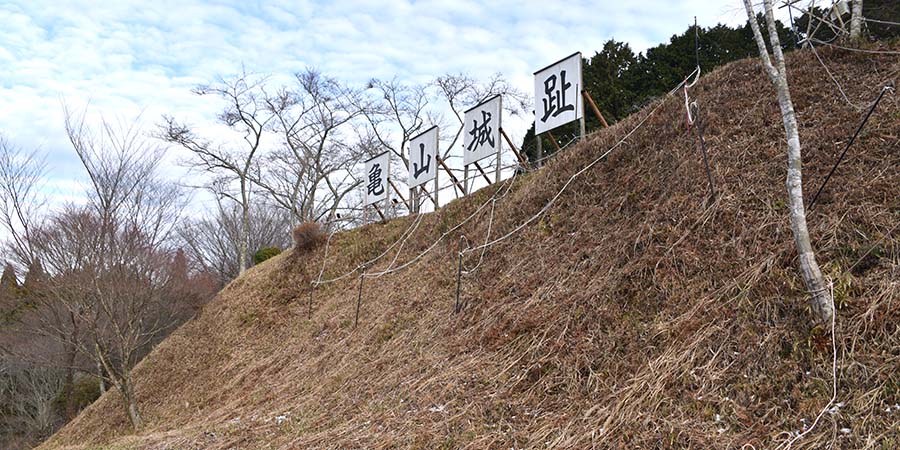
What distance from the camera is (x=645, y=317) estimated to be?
5.32 metres

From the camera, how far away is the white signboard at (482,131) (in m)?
11.3

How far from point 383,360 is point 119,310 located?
24.0 feet

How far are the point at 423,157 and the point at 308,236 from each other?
393 centimetres

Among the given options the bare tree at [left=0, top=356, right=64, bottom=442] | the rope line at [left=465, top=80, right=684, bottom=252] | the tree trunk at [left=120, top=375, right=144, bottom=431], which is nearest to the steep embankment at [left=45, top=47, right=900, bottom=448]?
the rope line at [left=465, top=80, right=684, bottom=252]

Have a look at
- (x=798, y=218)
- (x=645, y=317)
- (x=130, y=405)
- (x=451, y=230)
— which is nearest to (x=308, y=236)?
(x=130, y=405)

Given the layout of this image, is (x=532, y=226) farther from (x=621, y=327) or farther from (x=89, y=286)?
(x=89, y=286)

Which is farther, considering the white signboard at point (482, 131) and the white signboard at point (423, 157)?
the white signboard at point (423, 157)

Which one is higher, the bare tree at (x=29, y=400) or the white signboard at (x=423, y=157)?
the white signboard at (x=423, y=157)

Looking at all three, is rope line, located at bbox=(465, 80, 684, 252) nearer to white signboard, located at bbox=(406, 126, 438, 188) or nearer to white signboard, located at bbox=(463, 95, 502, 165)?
white signboard, located at bbox=(463, 95, 502, 165)

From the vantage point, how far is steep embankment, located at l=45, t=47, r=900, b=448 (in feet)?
13.2

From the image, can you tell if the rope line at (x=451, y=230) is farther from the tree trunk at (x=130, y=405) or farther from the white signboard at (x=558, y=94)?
the tree trunk at (x=130, y=405)

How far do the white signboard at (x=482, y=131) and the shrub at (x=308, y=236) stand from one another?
16.9 ft

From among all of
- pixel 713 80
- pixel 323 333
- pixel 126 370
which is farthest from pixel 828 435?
pixel 126 370

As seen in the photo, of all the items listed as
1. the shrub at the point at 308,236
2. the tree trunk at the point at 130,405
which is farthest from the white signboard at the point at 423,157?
the tree trunk at the point at 130,405
